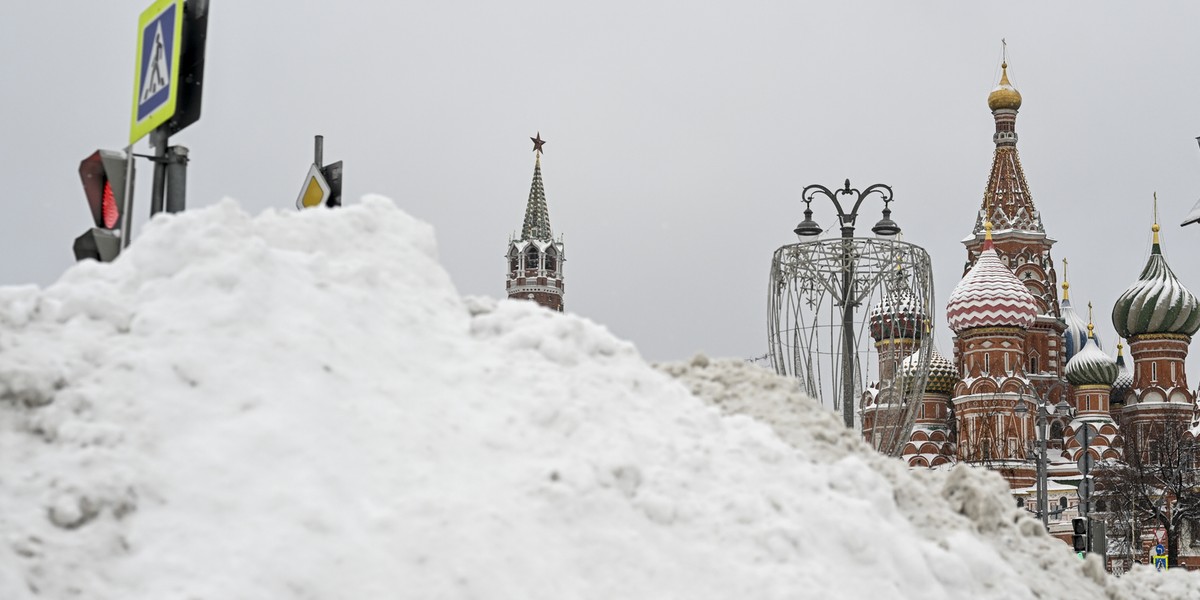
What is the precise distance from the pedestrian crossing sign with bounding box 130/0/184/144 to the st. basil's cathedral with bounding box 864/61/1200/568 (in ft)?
170

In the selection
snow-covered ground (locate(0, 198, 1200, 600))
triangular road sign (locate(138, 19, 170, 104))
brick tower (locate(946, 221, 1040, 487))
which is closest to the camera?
snow-covered ground (locate(0, 198, 1200, 600))

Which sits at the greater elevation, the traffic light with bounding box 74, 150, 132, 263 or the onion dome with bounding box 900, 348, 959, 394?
the onion dome with bounding box 900, 348, 959, 394

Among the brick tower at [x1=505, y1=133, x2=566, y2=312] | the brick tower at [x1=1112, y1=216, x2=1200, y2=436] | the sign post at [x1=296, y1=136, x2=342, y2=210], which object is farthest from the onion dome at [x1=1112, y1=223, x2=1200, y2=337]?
the sign post at [x1=296, y1=136, x2=342, y2=210]

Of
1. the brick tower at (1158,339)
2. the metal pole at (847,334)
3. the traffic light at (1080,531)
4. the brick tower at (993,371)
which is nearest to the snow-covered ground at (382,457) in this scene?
the metal pole at (847,334)

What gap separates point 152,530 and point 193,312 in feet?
3.20

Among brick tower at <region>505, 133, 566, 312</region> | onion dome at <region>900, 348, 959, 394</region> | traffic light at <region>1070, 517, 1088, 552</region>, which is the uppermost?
brick tower at <region>505, 133, 566, 312</region>

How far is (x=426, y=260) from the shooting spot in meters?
5.72

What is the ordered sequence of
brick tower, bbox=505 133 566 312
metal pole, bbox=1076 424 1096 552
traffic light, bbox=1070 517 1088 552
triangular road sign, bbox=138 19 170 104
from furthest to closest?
1. brick tower, bbox=505 133 566 312
2. traffic light, bbox=1070 517 1088 552
3. metal pole, bbox=1076 424 1096 552
4. triangular road sign, bbox=138 19 170 104

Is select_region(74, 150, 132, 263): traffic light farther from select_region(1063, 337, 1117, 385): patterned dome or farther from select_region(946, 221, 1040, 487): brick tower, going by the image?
select_region(1063, 337, 1117, 385): patterned dome

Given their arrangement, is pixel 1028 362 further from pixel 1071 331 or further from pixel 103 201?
pixel 103 201

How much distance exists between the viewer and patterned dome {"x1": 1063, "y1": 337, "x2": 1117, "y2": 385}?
210 ft

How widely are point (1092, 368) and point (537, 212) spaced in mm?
41372

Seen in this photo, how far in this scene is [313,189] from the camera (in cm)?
809

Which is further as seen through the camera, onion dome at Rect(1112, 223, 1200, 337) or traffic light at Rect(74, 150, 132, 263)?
onion dome at Rect(1112, 223, 1200, 337)
